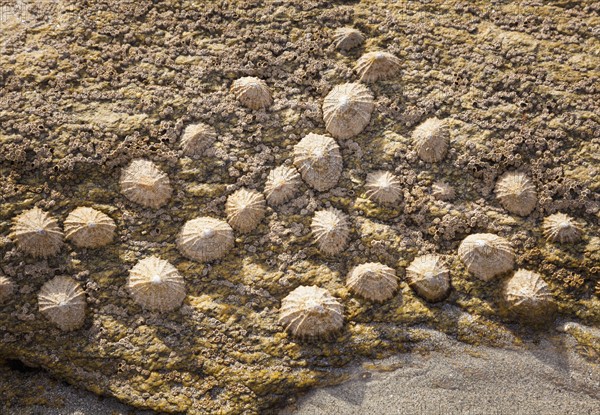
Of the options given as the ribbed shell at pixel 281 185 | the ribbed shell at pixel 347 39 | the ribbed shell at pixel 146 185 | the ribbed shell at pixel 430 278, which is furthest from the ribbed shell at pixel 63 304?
the ribbed shell at pixel 347 39

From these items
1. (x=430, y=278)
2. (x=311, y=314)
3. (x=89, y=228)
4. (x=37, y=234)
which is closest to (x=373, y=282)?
(x=430, y=278)

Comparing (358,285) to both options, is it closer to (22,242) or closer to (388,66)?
(388,66)

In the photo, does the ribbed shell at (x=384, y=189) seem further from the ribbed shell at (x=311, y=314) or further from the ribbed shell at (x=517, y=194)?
the ribbed shell at (x=311, y=314)

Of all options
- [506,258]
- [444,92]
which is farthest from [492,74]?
[506,258]

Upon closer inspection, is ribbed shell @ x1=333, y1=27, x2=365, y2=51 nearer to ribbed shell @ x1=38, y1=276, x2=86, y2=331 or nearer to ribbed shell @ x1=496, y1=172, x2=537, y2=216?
ribbed shell @ x1=496, y1=172, x2=537, y2=216

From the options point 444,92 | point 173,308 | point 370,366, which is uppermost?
point 444,92

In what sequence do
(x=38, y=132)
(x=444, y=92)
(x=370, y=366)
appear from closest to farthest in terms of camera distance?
(x=370, y=366)
(x=38, y=132)
(x=444, y=92)
